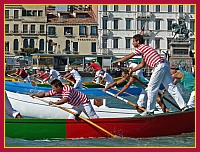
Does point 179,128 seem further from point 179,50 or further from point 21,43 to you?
point 21,43

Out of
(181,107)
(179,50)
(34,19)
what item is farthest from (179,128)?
(34,19)

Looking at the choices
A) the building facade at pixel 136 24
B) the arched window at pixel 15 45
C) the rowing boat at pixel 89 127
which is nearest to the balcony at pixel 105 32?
the building facade at pixel 136 24

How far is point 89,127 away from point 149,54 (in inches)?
68.0

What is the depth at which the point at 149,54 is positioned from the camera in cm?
994

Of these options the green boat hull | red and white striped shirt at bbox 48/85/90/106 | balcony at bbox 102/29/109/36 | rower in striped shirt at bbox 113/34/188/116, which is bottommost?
the green boat hull

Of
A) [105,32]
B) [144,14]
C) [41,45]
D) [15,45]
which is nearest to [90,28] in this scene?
[105,32]

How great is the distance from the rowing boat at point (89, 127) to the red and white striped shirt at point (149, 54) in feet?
3.31

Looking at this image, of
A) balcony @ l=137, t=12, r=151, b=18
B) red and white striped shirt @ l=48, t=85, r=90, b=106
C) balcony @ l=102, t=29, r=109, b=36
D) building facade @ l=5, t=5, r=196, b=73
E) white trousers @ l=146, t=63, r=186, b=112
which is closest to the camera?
red and white striped shirt @ l=48, t=85, r=90, b=106

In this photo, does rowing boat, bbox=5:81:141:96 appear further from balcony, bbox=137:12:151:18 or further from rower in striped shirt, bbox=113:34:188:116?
balcony, bbox=137:12:151:18

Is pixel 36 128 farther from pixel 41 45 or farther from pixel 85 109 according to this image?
pixel 41 45

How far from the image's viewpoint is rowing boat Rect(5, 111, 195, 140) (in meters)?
9.91

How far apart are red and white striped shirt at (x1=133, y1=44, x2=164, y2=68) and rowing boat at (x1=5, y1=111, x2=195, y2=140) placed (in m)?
1.01

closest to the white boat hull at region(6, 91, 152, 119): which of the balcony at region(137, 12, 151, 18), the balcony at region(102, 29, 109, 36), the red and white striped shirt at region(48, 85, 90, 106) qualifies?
the red and white striped shirt at region(48, 85, 90, 106)

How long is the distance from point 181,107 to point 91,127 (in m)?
1.78
